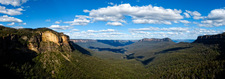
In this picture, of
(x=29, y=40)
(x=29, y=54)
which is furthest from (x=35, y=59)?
(x=29, y=40)

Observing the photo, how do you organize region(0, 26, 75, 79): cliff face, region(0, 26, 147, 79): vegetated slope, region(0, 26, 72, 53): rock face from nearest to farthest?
region(0, 26, 75, 79): cliff face < region(0, 26, 147, 79): vegetated slope < region(0, 26, 72, 53): rock face

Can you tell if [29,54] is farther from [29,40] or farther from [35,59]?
[29,40]

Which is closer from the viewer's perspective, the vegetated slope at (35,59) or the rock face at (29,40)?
the vegetated slope at (35,59)

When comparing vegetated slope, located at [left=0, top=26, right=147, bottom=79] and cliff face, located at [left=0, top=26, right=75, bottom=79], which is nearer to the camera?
cliff face, located at [left=0, top=26, right=75, bottom=79]

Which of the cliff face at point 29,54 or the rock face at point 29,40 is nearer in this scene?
the cliff face at point 29,54

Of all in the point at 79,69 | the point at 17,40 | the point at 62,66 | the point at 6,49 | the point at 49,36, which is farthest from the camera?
the point at 49,36

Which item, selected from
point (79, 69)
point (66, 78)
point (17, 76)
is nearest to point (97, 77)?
point (79, 69)

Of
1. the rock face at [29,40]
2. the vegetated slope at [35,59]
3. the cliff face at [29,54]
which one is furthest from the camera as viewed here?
the rock face at [29,40]

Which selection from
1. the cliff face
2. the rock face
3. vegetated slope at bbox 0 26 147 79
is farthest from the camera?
the rock face

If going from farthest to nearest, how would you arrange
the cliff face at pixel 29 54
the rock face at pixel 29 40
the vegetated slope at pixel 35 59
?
the rock face at pixel 29 40
the vegetated slope at pixel 35 59
the cliff face at pixel 29 54

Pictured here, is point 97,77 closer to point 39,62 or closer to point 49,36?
point 39,62

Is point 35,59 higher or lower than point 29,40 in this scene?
lower
